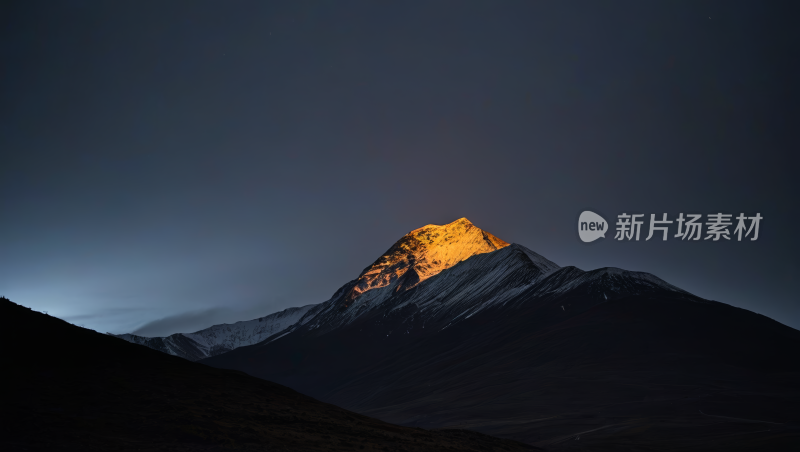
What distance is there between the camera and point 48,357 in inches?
1671

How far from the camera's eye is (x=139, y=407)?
127 feet

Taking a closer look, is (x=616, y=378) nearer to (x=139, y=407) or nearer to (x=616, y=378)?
(x=616, y=378)

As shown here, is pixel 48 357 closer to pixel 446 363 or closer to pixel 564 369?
pixel 564 369

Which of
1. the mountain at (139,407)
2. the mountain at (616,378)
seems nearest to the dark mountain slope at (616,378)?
the mountain at (616,378)

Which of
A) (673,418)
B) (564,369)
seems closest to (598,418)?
(673,418)

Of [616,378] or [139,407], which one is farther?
[616,378]

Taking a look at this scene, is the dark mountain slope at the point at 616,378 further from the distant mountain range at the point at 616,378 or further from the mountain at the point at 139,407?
the mountain at the point at 139,407

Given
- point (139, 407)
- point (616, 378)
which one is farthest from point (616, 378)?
point (139, 407)

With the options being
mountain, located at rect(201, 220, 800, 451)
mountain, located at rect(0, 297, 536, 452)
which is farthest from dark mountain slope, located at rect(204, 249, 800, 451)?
mountain, located at rect(0, 297, 536, 452)

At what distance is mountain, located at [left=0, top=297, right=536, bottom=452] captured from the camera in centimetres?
3356

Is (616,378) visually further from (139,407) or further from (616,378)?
(139,407)

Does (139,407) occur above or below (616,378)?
above

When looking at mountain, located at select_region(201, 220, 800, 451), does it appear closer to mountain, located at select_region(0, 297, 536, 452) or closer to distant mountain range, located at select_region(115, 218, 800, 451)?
distant mountain range, located at select_region(115, 218, 800, 451)

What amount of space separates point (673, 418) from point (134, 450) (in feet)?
277
